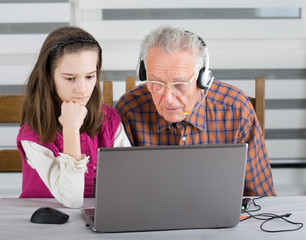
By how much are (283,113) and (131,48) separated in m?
0.90

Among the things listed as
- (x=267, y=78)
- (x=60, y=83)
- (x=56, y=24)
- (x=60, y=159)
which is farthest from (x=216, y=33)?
(x=60, y=159)

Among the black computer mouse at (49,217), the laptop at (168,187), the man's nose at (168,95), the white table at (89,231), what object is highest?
the man's nose at (168,95)

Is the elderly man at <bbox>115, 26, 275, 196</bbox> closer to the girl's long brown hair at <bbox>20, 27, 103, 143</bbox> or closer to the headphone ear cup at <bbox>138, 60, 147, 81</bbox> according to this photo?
the headphone ear cup at <bbox>138, 60, 147, 81</bbox>

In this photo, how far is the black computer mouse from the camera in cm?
119

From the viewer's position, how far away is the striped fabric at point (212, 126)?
1773 mm

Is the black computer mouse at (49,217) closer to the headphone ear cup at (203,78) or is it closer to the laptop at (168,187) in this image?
the laptop at (168,187)

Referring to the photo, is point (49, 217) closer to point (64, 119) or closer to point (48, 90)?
point (64, 119)

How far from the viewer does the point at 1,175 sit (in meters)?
2.68

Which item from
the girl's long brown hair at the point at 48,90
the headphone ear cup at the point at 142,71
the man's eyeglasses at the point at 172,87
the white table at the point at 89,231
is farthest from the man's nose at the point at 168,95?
the white table at the point at 89,231

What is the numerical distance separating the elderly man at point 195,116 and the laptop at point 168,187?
524 mm

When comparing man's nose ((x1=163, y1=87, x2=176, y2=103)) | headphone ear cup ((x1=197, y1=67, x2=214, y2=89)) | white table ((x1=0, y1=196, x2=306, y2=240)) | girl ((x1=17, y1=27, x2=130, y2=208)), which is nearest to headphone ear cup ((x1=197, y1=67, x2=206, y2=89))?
headphone ear cup ((x1=197, y1=67, x2=214, y2=89))

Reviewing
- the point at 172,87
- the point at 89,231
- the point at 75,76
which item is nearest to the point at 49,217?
the point at 89,231

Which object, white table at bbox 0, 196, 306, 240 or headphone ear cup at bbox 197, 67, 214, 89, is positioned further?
headphone ear cup at bbox 197, 67, 214, 89
